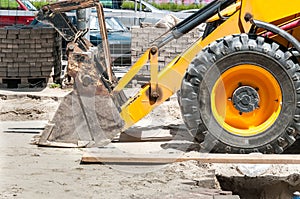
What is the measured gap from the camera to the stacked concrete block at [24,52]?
43.9 feet

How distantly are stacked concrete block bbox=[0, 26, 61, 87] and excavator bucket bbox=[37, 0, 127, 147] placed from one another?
3971 millimetres

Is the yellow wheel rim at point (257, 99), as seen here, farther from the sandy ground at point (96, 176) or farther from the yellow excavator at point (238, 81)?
the sandy ground at point (96, 176)

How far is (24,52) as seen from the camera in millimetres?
13391

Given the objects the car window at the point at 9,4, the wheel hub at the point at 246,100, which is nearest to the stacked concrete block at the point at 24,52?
the car window at the point at 9,4

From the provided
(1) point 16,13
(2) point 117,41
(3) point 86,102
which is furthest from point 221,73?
(1) point 16,13

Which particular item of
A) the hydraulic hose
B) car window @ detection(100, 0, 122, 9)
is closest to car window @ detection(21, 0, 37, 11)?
car window @ detection(100, 0, 122, 9)

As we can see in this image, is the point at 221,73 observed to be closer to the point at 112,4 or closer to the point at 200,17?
the point at 200,17

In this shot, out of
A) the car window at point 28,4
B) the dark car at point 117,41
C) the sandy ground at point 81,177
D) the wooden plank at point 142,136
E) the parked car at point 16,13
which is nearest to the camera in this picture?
the sandy ground at point 81,177

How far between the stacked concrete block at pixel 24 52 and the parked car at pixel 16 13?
59.1 inches

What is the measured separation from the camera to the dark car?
47.0ft

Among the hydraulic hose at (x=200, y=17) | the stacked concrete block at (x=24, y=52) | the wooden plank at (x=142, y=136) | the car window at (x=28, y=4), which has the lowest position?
the wooden plank at (x=142, y=136)

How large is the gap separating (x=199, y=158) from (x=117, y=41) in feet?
26.0

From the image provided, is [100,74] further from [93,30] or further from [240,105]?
[93,30]

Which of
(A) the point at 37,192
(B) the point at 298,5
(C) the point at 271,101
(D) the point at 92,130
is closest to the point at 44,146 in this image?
(D) the point at 92,130
